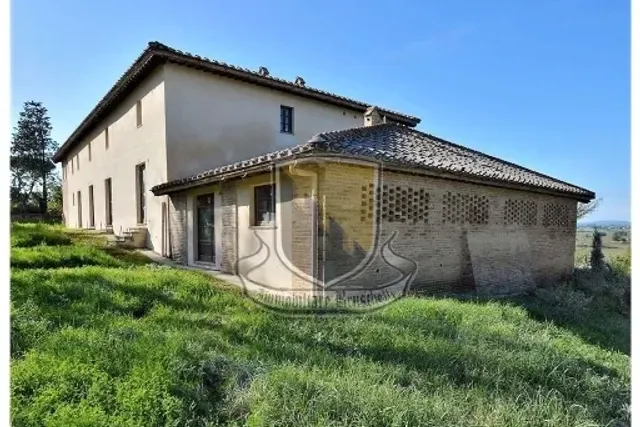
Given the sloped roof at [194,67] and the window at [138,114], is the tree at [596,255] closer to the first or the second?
the sloped roof at [194,67]

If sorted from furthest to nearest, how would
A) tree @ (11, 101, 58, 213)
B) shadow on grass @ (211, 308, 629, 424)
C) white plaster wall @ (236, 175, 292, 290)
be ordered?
tree @ (11, 101, 58, 213) → white plaster wall @ (236, 175, 292, 290) → shadow on grass @ (211, 308, 629, 424)

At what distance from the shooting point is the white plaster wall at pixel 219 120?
448 inches

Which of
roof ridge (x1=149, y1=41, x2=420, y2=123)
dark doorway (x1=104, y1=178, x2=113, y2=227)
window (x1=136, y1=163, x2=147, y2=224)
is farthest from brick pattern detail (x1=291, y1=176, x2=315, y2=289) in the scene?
dark doorway (x1=104, y1=178, x2=113, y2=227)

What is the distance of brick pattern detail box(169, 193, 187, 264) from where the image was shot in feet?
35.9

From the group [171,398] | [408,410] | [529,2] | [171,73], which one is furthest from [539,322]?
[171,73]

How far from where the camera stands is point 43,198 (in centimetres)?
3309

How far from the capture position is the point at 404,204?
7.63m

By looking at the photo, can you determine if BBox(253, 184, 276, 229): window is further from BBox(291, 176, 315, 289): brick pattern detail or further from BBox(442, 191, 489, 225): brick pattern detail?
BBox(442, 191, 489, 225): brick pattern detail

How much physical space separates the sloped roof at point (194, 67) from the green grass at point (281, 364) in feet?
24.4

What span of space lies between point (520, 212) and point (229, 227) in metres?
8.24

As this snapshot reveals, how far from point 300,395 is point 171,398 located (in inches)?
43.1

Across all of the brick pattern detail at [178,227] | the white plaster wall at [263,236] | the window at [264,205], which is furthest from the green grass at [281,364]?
the brick pattern detail at [178,227]

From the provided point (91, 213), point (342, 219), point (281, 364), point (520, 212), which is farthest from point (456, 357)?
point (91, 213)

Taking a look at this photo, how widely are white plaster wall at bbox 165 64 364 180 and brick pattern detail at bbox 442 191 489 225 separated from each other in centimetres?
729
